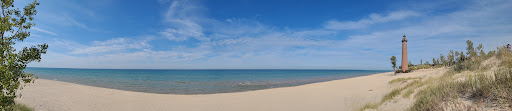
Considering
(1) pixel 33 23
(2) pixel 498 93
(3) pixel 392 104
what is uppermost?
(1) pixel 33 23

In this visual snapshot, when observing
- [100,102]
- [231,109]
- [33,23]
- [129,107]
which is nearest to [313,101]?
[231,109]

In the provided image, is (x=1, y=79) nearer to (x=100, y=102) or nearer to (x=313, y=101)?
(x=100, y=102)

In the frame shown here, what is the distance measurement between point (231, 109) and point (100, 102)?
369 inches

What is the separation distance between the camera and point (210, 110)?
38.7 feet

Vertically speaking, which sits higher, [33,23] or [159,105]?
[33,23]

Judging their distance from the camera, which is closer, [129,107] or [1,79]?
[1,79]

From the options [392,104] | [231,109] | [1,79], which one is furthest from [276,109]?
[1,79]

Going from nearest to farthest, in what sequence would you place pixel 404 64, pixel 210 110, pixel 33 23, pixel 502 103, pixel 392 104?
pixel 502 103 < pixel 33 23 < pixel 392 104 < pixel 210 110 < pixel 404 64

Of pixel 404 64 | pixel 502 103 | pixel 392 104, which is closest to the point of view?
pixel 502 103

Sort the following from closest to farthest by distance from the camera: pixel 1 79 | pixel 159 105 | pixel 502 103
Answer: pixel 502 103, pixel 1 79, pixel 159 105

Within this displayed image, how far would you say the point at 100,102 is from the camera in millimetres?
13414

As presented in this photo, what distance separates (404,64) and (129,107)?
126ft

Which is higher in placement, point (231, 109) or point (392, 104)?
point (392, 104)

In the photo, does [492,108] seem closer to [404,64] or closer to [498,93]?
[498,93]
